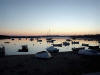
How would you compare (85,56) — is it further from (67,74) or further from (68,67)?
(67,74)

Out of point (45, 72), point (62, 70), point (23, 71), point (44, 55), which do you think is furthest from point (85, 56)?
point (23, 71)

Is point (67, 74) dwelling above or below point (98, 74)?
below

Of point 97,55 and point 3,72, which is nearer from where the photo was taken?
point 3,72

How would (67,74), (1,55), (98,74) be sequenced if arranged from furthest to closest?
(1,55), (67,74), (98,74)

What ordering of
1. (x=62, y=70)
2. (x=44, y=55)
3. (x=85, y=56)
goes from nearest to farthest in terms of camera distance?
1. (x=62, y=70)
2. (x=44, y=55)
3. (x=85, y=56)

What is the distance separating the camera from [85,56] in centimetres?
2588

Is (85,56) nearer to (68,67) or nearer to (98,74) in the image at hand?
(68,67)

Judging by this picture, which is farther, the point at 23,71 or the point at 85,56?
the point at 85,56

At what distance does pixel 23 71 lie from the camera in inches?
672

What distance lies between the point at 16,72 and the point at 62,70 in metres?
5.66

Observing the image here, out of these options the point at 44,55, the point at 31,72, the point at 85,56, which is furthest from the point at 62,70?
the point at 85,56

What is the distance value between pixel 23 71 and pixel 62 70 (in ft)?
15.9

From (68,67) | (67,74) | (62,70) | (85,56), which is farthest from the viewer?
(85,56)

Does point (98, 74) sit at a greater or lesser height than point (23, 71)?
greater
